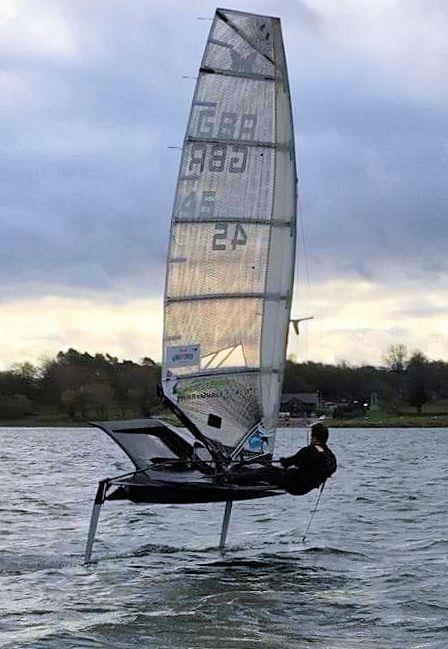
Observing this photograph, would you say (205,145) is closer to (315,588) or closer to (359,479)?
(315,588)

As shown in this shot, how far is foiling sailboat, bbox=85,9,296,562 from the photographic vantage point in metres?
15.0

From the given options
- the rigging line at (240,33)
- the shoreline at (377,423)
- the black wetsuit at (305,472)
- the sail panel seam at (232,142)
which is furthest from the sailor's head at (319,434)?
the shoreline at (377,423)

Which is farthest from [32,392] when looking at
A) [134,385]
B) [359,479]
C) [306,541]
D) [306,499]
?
[306,541]

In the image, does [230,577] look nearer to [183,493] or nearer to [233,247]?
[183,493]

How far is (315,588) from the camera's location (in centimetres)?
1237

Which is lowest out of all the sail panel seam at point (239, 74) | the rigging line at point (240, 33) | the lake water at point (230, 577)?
the lake water at point (230, 577)

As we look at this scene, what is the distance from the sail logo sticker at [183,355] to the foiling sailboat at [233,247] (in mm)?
14

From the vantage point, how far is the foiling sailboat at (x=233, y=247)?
14961 mm

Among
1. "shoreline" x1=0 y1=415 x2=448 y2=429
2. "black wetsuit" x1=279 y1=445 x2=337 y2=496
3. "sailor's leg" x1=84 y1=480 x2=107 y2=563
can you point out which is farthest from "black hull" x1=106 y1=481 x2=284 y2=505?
"shoreline" x1=0 y1=415 x2=448 y2=429

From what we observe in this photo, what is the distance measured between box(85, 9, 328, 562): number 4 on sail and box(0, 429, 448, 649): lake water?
2145mm

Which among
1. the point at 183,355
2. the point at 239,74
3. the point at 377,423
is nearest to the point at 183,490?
the point at 183,355

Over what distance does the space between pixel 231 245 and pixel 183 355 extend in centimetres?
168

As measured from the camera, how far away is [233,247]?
1510 cm

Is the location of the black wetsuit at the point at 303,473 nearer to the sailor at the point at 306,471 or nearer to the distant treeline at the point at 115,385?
the sailor at the point at 306,471
